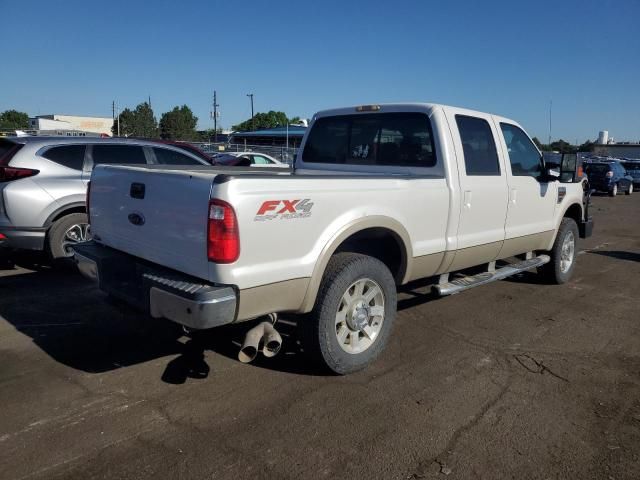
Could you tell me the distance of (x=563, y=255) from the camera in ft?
22.2

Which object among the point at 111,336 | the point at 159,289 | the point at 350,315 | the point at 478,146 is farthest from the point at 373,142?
the point at 111,336

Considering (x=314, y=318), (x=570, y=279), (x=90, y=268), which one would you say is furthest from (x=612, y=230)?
(x=90, y=268)

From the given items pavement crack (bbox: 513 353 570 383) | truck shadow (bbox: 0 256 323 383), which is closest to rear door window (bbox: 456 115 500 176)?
pavement crack (bbox: 513 353 570 383)

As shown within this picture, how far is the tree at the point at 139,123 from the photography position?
71.3m

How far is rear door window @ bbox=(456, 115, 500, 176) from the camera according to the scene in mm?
4871

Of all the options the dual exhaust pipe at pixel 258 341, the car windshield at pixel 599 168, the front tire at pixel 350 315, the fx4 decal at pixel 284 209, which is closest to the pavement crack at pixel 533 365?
the front tire at pixel 350 315

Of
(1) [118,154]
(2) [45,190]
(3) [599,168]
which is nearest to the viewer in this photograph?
(2) [45,190]

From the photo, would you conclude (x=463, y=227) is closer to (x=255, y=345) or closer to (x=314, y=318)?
(x=314, y=318)

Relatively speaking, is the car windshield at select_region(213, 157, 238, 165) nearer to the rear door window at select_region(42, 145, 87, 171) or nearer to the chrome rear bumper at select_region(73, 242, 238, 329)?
the rear door window at select_region(42, 145, 87, 171)

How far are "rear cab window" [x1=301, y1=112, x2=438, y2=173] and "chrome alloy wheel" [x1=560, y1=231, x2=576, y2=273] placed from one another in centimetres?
287

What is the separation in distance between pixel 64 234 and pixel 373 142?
3.88 meters

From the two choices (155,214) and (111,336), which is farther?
(111,336)

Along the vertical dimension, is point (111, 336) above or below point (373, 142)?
below

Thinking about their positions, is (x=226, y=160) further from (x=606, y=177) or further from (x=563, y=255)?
(x=606, y=177)
